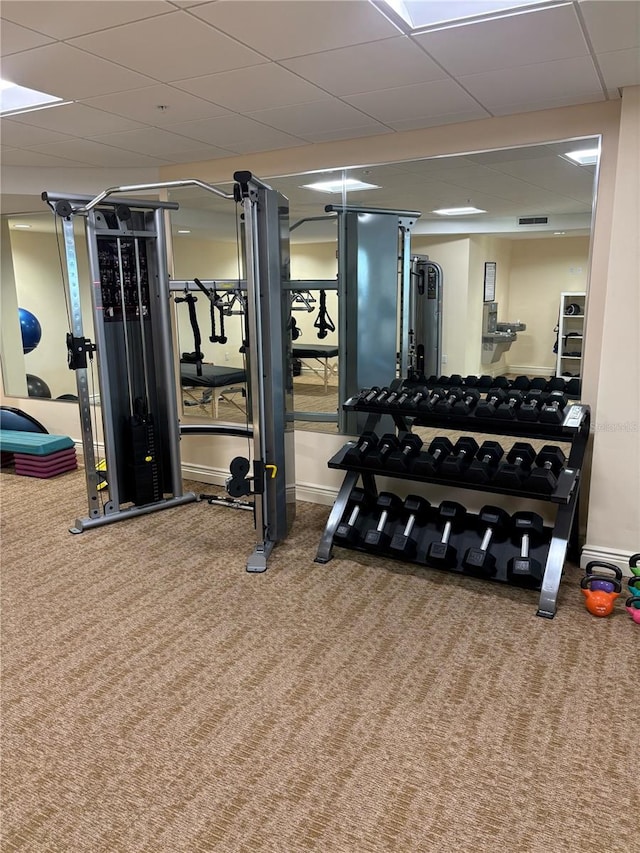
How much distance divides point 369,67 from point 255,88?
506mm

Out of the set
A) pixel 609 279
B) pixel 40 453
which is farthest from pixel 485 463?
pixel 40 453

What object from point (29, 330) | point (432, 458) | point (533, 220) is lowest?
Answer: point (432, 458)

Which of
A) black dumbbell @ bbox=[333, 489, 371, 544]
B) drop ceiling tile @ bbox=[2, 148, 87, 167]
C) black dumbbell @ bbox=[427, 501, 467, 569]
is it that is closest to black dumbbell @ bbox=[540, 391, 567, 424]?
black dumbbell @ bbox=[427, 501, 467, 569]

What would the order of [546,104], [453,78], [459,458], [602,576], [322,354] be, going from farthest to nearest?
[322,354], [459,458], [546,104], [602,576], [453,78]

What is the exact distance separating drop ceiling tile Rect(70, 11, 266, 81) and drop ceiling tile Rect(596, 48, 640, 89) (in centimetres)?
125

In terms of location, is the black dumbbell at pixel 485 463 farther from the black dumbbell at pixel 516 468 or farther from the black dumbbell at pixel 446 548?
the black dumbbell at pixel 446 548

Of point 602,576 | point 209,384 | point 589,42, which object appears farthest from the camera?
point 209,384

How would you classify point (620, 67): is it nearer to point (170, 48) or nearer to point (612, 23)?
point (612, 23)

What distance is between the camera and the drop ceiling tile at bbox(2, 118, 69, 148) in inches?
121

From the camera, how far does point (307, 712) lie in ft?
6.61

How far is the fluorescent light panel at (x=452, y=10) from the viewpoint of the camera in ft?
5.88

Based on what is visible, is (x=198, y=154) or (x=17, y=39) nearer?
(x=17, y=39)

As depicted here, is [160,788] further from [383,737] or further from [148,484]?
[148,484]

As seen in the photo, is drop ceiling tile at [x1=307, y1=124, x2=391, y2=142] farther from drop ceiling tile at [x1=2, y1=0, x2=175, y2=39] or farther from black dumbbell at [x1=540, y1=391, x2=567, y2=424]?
black dumbbell at [x1=540, y1=391, x2=567, y2=424]
